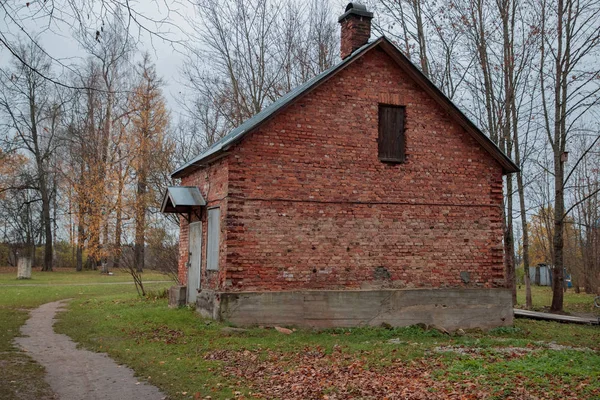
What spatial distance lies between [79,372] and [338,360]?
423cm

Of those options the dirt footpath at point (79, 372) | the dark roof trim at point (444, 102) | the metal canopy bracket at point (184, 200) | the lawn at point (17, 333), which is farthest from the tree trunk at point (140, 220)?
the dark roof trim at point (444, 102)

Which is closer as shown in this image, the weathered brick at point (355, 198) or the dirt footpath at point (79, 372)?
the dirt footpath at point (79, 372)

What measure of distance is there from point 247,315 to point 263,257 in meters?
1.39

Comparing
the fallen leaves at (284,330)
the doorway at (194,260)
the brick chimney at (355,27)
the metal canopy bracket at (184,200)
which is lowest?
the fallen leaves at (284,330)

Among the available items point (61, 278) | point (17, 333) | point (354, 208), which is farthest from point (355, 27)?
point (61, 278)

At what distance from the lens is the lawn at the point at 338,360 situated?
24.8 feet

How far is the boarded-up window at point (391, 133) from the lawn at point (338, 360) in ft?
14.7

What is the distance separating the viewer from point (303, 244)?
13.8 m

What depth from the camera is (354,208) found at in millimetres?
14359

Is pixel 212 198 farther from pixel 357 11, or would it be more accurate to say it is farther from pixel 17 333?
pixel 357 11

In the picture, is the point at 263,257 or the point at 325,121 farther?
the point at 325,121

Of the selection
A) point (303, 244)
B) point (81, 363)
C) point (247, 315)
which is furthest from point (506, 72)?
point (81, 363)

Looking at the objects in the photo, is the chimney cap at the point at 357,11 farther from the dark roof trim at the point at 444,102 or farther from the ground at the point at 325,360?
the ground at the point at 325,360

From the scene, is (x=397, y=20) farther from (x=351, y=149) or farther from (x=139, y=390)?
(x=139, y=390)
